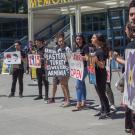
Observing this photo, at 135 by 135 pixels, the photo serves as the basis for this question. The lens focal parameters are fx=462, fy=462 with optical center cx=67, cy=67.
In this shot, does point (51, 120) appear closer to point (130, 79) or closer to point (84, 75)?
point (84, 75)

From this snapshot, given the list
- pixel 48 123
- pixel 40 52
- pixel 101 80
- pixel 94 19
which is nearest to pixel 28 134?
pixel 48 123

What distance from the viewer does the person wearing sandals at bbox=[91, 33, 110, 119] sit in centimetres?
923

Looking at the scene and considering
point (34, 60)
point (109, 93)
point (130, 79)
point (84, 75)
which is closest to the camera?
point (130, 79)

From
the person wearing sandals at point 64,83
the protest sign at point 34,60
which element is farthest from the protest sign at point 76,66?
the protest sign at point 34,60

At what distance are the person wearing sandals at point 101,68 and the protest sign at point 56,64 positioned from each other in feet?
6.69

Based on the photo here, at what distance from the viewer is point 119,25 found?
1204 inches

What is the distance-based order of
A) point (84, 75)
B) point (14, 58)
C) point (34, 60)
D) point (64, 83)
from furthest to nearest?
point (14, 58) < point (34, 60) < point (64, 83) < point (84, 75)

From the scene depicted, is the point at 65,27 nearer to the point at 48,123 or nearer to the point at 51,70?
the point at 51,70

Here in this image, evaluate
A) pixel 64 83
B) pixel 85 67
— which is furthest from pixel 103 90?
pixel 64 83

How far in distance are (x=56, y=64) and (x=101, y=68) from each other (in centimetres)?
258

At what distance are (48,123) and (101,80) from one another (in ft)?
4.54

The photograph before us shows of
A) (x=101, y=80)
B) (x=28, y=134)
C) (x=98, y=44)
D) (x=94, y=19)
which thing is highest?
(x=94, y=19)

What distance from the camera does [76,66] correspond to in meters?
10.8

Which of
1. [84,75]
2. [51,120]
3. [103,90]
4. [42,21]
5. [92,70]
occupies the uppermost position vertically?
[42,21]
